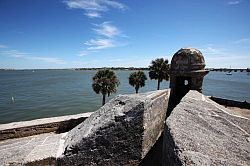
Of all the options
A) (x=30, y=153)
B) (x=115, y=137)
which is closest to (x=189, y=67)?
(x=115, y=137)

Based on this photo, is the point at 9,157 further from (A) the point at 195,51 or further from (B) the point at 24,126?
(A) the point at 195,51

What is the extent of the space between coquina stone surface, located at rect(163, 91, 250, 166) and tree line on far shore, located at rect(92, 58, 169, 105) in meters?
20.3

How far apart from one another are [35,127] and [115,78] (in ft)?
49.9

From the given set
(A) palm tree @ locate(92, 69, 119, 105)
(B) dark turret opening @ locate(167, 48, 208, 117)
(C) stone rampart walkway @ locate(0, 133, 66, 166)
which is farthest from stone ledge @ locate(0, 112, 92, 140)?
(A) palm tree @ locate(92, 69, 119, 105)

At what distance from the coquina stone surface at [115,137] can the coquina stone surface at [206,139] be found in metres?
1.01

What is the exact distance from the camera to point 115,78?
2445 cm

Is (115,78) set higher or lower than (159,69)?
lower

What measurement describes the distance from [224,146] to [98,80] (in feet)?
72.3

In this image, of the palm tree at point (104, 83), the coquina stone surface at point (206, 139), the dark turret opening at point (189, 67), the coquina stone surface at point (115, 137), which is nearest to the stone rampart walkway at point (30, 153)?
the coquina stone surface at point (115, 137)

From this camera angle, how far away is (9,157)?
384cm

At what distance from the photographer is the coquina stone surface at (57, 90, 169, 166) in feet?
13.3

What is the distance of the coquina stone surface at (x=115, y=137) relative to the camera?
160 inches

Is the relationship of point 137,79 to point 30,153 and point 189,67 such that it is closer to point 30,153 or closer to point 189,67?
point 189,67

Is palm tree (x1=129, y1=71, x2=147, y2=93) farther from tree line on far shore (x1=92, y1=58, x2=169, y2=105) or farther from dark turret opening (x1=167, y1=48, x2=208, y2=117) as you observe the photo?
dark turret opening (x1=167, y1=48, x2=208, y2=117)
